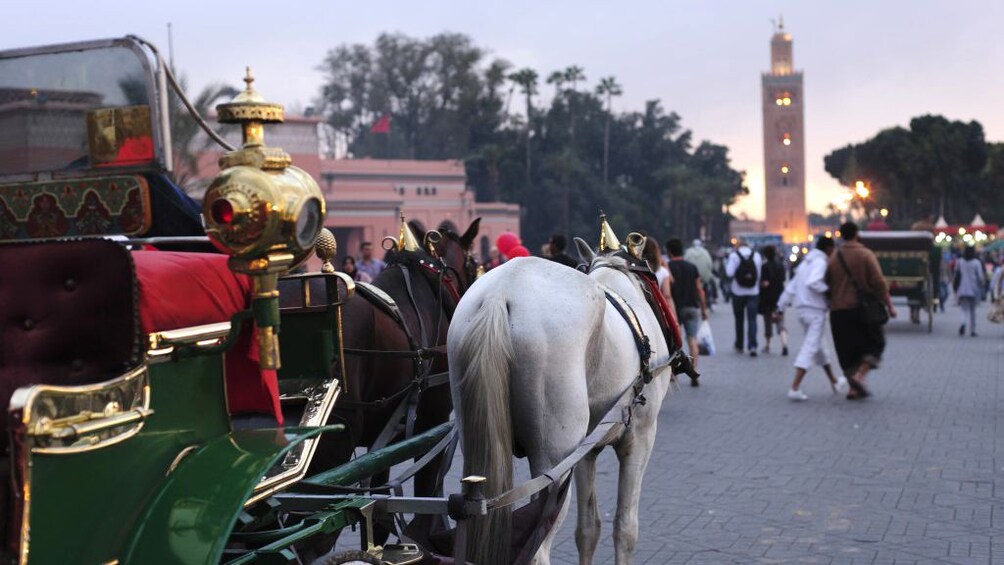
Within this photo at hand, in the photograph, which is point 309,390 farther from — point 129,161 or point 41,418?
point 41,418

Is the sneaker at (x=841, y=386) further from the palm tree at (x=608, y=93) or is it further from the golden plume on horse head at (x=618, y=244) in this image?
the palm tree at (x=608, y=93)

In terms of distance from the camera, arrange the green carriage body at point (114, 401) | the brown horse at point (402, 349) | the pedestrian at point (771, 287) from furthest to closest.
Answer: the pedestrian at point (771, 287), the brown horse at point (402, 349), the green carriage body at point (114, 401)

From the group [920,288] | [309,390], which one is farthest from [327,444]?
[920,288]

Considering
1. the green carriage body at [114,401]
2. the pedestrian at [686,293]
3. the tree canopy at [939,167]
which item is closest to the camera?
the green carriage body at [114,401]

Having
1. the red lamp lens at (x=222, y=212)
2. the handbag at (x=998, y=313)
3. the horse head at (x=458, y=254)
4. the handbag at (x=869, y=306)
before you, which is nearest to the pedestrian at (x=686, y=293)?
the handbag at (x=869, y=306)

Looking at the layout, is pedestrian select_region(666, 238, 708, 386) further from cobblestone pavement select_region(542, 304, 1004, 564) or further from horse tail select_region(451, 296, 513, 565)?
horse tail select_region(451, 296, 513, 565)

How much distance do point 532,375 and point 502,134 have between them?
6506cm

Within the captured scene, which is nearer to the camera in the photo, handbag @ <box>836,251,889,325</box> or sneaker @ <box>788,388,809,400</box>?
handbag @ <box>836,251,889,325</box>

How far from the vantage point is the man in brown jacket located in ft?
38.5

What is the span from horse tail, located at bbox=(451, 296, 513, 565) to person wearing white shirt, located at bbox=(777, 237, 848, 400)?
7.83 meters

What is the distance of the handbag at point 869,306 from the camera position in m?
11.6

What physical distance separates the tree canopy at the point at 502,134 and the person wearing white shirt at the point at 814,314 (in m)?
50.8

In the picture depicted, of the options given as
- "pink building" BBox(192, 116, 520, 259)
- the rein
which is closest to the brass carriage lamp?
the rein

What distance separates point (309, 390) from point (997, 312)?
10860 mm
